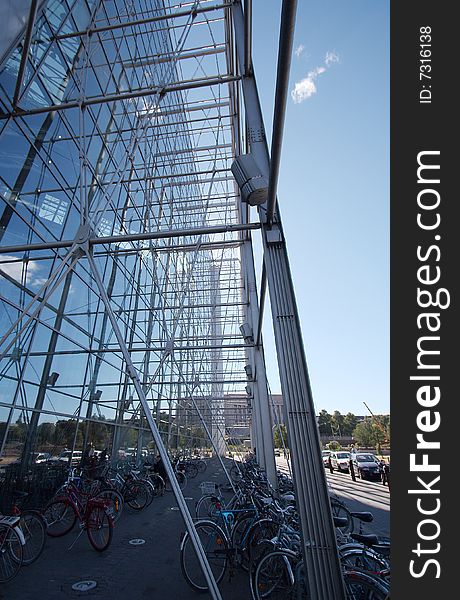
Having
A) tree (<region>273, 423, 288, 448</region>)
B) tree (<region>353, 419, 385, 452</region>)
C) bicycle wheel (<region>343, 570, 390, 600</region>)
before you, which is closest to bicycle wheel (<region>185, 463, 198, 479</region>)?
tree (<region>273, 423, 288, 448</region>)

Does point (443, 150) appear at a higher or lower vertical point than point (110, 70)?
lower

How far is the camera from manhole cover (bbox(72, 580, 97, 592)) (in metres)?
4.66

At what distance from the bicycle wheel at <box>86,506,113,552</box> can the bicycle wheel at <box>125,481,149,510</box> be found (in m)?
3.63

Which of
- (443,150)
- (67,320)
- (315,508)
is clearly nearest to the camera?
(443,150)

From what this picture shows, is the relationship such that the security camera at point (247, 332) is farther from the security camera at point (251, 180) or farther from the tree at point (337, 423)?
the tree at point (337, 423)

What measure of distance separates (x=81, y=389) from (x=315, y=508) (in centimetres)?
860

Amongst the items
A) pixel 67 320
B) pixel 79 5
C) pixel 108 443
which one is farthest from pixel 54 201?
pixel 108 443

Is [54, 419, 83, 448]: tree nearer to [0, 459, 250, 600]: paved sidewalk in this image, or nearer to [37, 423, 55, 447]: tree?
[37, 423, 55, 447]: tree

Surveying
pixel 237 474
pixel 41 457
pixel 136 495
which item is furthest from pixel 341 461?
pixel 41 457

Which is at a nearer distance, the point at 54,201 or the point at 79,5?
the point at 54,201

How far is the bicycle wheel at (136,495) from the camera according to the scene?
9.74 meters

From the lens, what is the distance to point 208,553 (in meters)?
5.20

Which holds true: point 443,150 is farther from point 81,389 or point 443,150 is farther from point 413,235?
point 81,389

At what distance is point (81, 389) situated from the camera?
33.4ft
